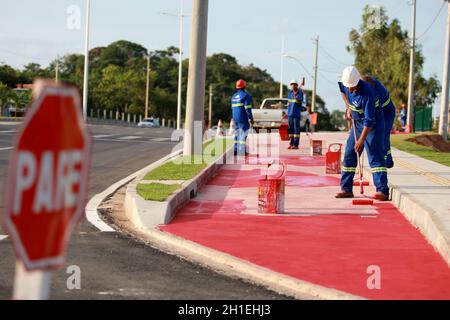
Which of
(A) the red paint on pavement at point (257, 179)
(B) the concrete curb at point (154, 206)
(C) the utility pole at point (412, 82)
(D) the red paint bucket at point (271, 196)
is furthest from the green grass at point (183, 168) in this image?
(C) the utility pole at point (412, 82)

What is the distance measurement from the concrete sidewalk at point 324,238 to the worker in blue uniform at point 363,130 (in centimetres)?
39

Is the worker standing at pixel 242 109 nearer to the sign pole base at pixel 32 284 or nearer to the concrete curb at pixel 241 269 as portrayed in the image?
the concrete curb at pixel 241 269

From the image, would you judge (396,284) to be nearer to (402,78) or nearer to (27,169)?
(27,169)

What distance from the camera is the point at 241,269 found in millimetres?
7105

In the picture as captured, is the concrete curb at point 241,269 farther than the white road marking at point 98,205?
No

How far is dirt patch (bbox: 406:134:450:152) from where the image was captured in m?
33.1

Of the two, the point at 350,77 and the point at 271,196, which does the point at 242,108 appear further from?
the point at 271,196

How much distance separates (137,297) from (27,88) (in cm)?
8775

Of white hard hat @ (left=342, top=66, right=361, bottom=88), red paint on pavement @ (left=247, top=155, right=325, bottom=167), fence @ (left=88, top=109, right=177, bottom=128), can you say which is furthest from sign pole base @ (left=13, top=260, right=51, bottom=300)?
fence @ (left=88, top=109, right=177, bottom=128)

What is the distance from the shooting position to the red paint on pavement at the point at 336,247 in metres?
6.58

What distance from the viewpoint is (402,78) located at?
65438 millimetres

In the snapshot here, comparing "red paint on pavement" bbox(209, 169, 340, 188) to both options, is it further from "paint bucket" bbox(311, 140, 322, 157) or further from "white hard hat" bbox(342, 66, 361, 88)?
"paint bucket" bbox(311, 140, 322, 157)

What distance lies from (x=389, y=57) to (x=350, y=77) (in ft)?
191

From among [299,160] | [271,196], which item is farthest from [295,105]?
[271,196]
